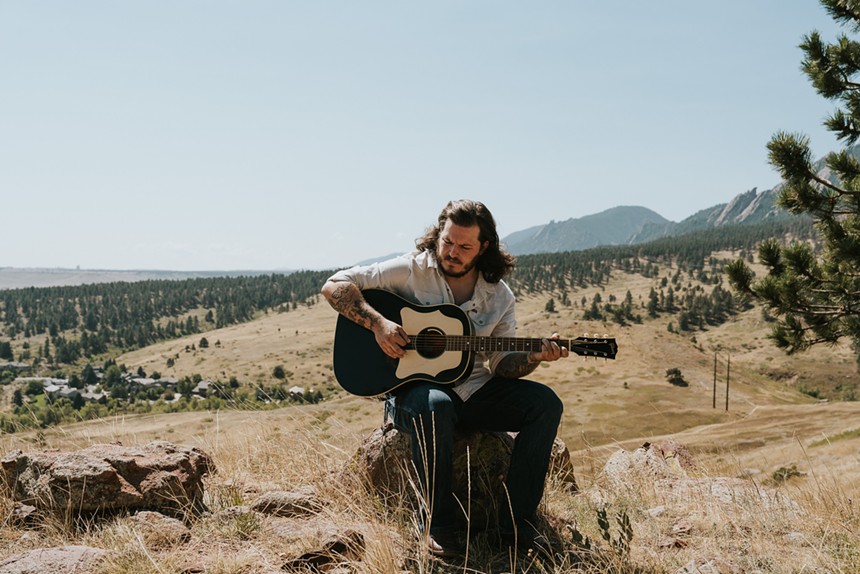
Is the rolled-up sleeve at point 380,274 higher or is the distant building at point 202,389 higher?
the rolled-up sleeve at point 380,274

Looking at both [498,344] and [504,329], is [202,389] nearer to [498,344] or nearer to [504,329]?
[504,329]

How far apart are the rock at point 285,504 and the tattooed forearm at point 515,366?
4.72 ft

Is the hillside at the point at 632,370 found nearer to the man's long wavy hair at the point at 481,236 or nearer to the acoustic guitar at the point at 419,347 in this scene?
the man's long wavy hair at the point at 481,236

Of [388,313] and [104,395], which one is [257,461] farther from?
[104,395]

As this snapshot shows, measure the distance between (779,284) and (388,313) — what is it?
812cm

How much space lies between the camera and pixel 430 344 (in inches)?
164

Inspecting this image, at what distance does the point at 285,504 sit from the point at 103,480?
1089mm

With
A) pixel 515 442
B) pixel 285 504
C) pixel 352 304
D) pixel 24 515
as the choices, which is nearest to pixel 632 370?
pixel 515 442

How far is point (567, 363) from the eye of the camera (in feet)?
390

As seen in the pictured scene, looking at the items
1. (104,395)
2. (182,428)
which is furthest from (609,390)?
(104,395)

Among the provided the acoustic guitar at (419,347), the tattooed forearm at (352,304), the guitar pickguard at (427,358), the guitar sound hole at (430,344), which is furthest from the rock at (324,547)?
the tattooed forearm at (352,304)

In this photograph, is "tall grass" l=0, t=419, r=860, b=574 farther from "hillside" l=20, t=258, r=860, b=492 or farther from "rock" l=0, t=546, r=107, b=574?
"hillside" l=20, t=258, r=860, b=492

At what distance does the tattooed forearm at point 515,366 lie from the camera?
4.09 metres

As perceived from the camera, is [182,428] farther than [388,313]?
Yes
